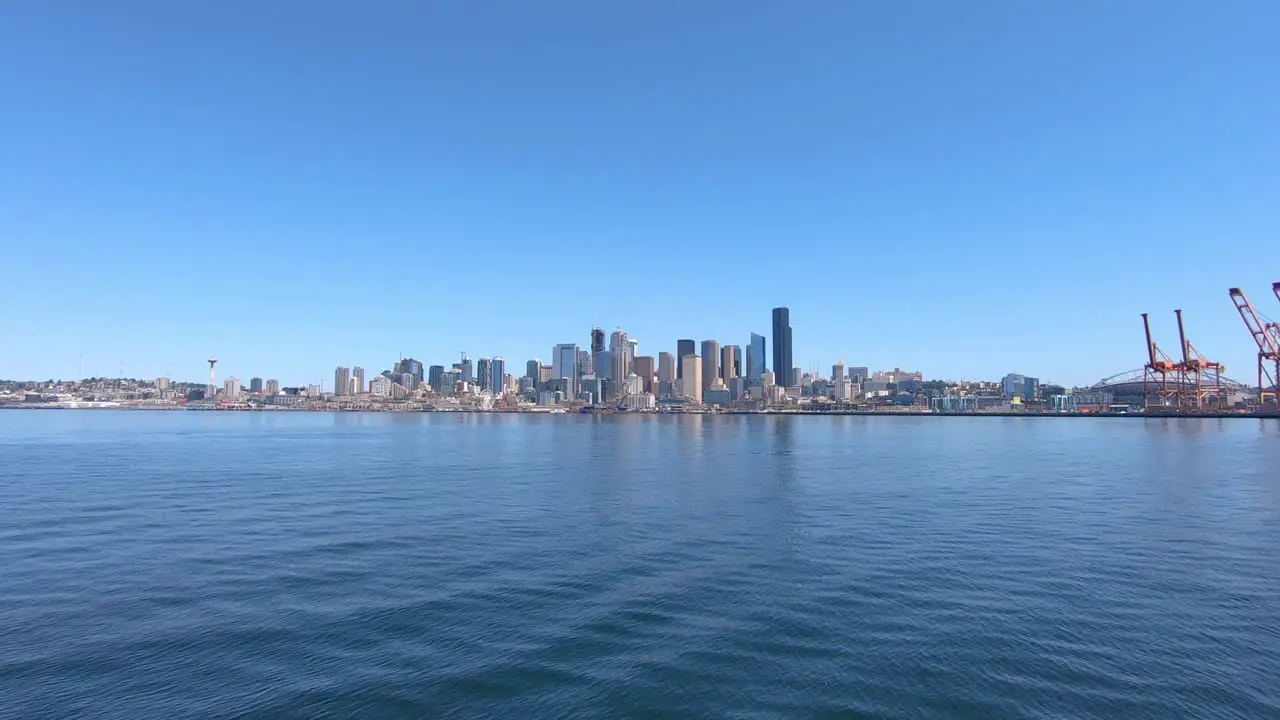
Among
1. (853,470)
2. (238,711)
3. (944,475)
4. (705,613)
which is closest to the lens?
(238,711)

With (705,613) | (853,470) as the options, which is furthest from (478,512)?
(853,470)

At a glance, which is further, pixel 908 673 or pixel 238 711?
pixel 908 673

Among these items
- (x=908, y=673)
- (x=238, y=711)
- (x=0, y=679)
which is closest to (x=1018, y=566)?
(x=908, y=673)

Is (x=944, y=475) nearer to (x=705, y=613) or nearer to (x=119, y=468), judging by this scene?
(x=705, y=613)

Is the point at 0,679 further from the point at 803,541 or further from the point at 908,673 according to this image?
the point at 803,541

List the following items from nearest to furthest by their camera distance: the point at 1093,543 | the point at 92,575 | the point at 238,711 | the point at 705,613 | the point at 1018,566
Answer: the point at 238,711, the point at 705,613, the point at 92,575, the point at 1018,566, the point at 1093,543

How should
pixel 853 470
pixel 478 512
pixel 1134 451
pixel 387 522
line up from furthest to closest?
pixel 1134 451 < pixel 853 470 < pixel 478 512 < pixel 387 522
